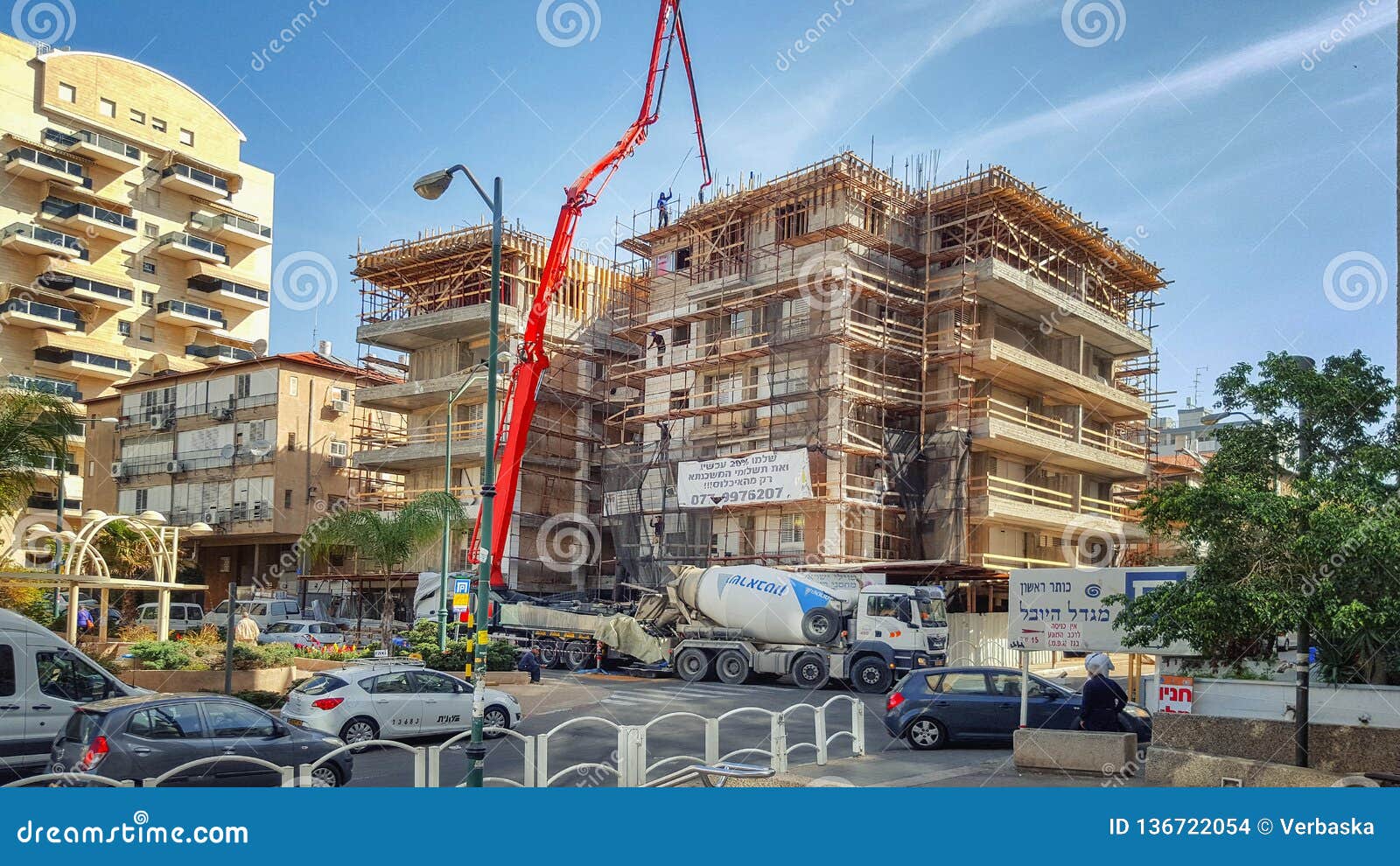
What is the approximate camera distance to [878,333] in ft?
143

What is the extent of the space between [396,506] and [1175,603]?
150 feet

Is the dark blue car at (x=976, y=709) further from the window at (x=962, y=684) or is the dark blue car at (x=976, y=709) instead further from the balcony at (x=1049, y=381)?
the balcony at (x=1049, y=381)

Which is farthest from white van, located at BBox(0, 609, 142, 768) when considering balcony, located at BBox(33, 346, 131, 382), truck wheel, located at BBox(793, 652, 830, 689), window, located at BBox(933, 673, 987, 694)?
balcony, located at BBox(33, 346, 131, 382)

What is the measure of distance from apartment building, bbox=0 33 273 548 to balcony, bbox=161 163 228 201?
107 millimetres

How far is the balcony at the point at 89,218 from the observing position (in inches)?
2606

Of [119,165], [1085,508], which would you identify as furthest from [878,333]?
[119,165]

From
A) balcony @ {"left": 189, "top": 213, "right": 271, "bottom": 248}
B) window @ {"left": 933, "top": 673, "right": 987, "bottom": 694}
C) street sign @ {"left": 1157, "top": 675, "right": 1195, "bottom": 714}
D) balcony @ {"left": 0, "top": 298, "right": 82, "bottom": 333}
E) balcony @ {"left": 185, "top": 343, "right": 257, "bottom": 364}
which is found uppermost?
balcony @ {"left": 189, "top": 213, "right": 271, "bottom": 248}

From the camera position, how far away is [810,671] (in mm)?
31203

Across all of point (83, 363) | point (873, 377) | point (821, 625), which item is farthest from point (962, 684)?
point (83, 363)

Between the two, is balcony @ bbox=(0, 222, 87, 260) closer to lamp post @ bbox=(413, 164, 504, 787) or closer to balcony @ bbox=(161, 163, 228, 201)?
balcony @ bbox=(161, 163, 228, 201)

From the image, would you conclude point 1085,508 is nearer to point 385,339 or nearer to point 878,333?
point 878,333

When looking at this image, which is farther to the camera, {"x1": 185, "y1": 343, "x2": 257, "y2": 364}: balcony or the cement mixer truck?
{"x1": 185, "y1": 343, "x2": 257, "y2": 364}: balcony

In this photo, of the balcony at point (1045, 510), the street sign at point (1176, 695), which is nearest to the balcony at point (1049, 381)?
the balcony at point (1045, 510)

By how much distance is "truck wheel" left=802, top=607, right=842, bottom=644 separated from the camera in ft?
104
